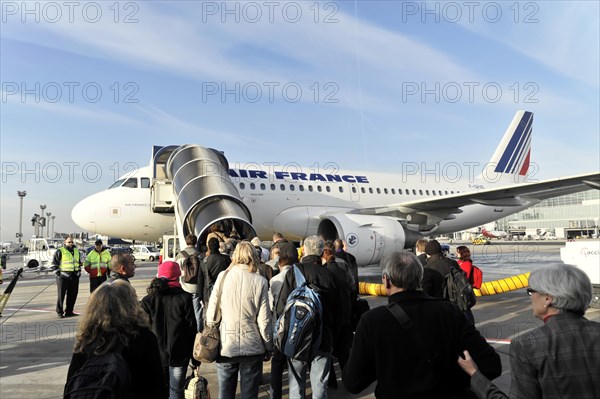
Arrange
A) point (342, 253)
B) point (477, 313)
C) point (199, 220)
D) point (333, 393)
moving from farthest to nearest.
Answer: point (199, 220) < point (477, 313) < point (342, 253) < point (333, 393)

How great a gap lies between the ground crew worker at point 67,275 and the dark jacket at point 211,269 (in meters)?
4.98

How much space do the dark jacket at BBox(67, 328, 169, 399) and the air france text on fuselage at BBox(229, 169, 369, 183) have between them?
44.1 feet

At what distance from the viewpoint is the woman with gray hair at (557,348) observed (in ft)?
6.46

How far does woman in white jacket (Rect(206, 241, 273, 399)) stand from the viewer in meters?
3.75

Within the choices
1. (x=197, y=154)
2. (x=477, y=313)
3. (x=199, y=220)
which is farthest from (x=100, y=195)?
(x=477, y=313)

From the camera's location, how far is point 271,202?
52.1 ft

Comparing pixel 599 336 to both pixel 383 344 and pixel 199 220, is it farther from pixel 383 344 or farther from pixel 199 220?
pixel 199 220

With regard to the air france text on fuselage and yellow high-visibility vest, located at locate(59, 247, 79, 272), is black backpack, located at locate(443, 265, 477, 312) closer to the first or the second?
yellow high-visibility vest, located at locate(59, 247, 79, 272)

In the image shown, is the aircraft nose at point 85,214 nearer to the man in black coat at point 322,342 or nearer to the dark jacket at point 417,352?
the man in black coat at point 322,342

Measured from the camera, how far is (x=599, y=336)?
6.63 ft

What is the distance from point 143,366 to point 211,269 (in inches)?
Result: 127

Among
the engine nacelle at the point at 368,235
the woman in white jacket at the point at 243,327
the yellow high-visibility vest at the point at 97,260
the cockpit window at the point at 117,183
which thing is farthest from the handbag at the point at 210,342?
the cockpit window at the point at 117,183

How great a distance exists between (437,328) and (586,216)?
9875 cm

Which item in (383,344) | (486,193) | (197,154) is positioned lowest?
(383,344)
